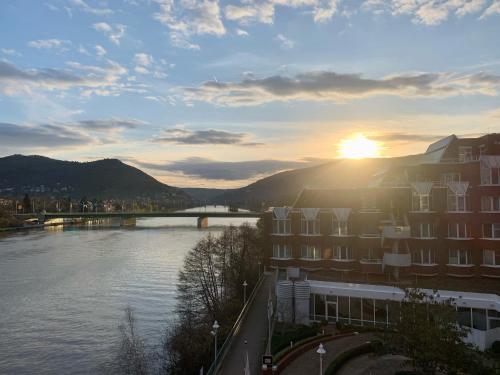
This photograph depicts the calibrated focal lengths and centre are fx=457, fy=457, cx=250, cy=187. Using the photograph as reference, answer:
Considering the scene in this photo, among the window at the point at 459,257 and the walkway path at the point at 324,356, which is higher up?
the window at the point at 459,257

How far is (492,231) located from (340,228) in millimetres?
12734

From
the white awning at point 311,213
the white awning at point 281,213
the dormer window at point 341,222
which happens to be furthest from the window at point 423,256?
the white awning at point 281,213

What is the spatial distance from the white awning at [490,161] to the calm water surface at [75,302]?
32.1m

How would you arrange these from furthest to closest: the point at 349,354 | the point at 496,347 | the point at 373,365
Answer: the point at 496,347
the point at 349,354
the point at 373,365

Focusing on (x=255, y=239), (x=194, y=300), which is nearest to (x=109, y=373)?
(x=194, y=300)

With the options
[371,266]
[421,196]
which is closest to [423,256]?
[371,266]

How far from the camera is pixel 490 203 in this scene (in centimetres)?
3850

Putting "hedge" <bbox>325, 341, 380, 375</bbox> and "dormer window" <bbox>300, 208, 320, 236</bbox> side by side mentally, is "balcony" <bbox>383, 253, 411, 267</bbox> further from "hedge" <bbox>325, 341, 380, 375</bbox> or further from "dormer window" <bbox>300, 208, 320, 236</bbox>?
"hedge" <bbox>325, 341, 380, 375</bbox>

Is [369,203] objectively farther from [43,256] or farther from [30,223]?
[30,223]

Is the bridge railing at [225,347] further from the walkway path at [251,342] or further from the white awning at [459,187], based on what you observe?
the white awning at [459,187]

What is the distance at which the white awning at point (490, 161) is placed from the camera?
38.4 metres

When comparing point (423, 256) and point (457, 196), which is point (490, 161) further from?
point (423, 256)

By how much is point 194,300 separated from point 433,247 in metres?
23.9

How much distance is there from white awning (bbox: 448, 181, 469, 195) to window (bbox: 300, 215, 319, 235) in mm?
12329
